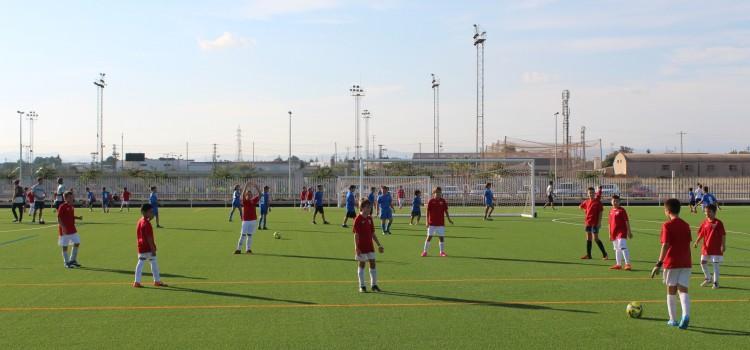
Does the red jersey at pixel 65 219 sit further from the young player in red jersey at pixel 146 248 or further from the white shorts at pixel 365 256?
the white shorts at pixel 365 256

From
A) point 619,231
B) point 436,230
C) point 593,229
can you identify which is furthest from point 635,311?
point 436,230

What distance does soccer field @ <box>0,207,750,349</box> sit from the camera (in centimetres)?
853

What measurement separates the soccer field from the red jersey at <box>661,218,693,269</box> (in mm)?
894

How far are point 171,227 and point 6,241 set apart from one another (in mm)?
7363

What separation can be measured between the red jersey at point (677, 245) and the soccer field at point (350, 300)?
0.89 meters

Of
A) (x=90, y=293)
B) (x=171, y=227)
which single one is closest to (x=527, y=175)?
(x=171, y=227)

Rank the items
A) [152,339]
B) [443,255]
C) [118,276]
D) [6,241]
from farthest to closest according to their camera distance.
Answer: [6,241] → [443,255] → [118,276] → [152,339]

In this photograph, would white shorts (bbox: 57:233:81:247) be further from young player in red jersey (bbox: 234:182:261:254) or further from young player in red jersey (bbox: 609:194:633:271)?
young player in red jersey (bbox: 609:194:633:271)

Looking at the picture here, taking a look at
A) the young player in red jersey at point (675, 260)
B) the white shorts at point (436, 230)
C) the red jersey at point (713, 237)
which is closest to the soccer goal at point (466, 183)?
the white shorts at point (436, 230)

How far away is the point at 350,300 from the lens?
11.1m

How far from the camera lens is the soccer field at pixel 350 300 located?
28.0ft

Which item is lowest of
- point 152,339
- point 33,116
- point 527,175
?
point 152,339

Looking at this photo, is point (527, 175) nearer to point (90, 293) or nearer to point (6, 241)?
point (6, 241)

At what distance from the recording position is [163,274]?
1409 centimetres
